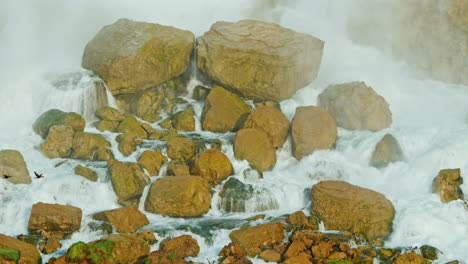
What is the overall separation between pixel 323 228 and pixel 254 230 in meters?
2.67

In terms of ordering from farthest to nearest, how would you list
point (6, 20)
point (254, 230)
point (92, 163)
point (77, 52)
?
point (6, 20)
point (77, 52)
point (92, 163)
point (254, 230)

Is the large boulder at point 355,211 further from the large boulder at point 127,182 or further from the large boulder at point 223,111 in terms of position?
the large boulder at point 223,111

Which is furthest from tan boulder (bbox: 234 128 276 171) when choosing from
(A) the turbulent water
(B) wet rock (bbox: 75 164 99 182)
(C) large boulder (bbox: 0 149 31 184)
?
(C) large boulder (bbox: 0 149 31 184)

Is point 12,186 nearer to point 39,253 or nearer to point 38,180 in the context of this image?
point 38,180

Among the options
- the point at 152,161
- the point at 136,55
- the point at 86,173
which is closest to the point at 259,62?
the point at 136,55

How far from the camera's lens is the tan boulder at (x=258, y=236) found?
14.9 m

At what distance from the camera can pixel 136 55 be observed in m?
25.2

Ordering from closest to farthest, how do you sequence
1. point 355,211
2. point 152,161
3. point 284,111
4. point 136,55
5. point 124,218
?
1. point 124,218
2. point 355,211
3. point 152,161
4. point 136,55
5. point 284,111

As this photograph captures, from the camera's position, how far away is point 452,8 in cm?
2975

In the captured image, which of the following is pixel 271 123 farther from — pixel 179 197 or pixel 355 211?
pixel 355 211

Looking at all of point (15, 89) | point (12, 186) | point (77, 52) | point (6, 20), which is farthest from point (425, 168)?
point (6, 20)

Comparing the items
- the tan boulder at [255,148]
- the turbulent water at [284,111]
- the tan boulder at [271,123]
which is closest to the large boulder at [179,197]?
the turbulent water at [284,111]

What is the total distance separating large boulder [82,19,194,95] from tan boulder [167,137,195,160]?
5.58 meters

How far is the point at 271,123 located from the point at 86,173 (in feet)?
26.7
